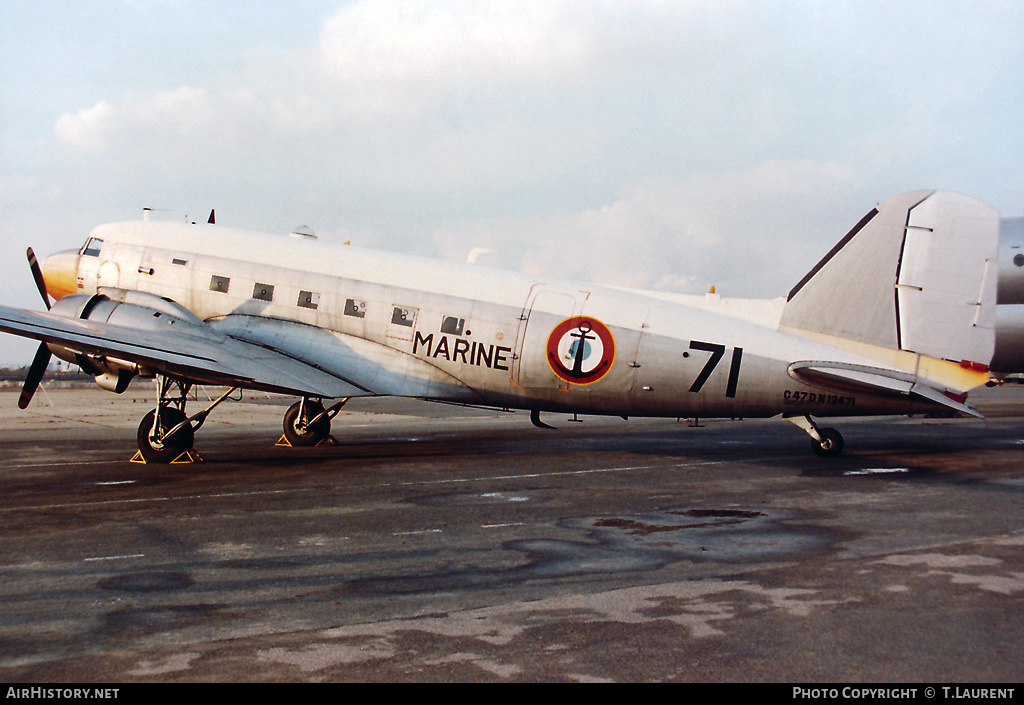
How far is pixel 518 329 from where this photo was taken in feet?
55.5

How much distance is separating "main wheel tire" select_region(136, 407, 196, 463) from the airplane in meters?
0.04

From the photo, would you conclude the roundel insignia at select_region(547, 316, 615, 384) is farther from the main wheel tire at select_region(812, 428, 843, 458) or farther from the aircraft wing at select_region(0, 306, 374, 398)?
the main wheel tire at select_region(812, 428, 843, 458)

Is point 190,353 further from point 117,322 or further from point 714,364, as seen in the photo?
point 714,364

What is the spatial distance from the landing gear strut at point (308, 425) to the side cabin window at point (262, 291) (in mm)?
3410

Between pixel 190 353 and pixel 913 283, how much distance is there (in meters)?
15.0

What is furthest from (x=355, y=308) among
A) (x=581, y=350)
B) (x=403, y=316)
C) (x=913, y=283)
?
(x=913, y=283)

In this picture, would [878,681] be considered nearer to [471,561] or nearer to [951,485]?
[471,561]

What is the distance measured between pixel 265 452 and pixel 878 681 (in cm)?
1658

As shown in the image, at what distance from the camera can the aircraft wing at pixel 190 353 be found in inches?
591

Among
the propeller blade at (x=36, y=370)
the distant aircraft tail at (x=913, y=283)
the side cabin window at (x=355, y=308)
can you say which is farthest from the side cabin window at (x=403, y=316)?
the distant aircraft tail at (x=913, y=283)

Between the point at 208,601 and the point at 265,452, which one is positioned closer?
the point at 208,601

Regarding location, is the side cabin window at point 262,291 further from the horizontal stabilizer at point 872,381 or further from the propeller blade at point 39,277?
the horizontal stabilizer at point 872,381

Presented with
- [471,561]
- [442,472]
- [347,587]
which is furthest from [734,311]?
[347,587]

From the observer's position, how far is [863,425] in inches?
1171
